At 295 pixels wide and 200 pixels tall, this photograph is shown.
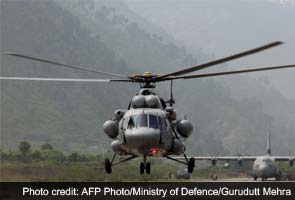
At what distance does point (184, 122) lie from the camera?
77.0ft

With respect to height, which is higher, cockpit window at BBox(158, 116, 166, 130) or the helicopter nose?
cockpit window at BBox(158, 116, 166, 130)

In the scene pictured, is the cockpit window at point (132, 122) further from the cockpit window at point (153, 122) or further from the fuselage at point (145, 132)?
the cockpit window at point (153, 122)

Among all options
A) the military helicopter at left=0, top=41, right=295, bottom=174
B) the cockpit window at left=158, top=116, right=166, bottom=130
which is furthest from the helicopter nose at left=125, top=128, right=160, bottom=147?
the cockpit window at left=158, top=116, right=166, bottom=130

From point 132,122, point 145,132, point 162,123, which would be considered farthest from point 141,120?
point 162,123

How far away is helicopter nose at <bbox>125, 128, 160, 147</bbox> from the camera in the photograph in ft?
66.3

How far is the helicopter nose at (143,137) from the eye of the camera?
66.3ft

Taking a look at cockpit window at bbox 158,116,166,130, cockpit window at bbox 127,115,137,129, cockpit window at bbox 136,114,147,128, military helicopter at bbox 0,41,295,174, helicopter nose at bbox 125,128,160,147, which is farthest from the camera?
cockpit window at bbox 158,116,166,130

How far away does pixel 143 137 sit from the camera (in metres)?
20.2

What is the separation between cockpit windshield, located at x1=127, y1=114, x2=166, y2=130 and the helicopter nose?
0.24 metres

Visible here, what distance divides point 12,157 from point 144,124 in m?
40.0

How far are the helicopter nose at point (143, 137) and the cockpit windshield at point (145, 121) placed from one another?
0.24 metres

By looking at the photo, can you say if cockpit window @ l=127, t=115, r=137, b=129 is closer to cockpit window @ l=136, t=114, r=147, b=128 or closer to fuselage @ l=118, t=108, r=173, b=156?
fuselage @ l=118, t=108, r=173, b=156

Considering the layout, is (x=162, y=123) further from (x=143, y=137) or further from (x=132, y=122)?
(x=143, y=137)

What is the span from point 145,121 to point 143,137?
84cm
